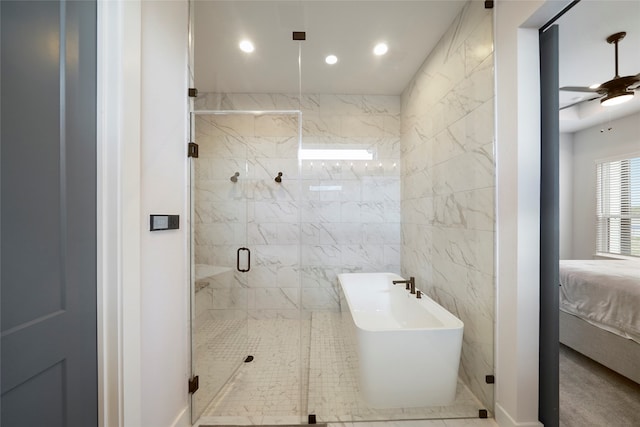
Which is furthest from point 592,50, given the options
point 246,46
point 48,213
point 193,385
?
point 193,385

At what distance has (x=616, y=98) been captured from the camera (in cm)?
131

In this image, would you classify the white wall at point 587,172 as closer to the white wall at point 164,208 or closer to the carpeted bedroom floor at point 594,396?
the carpeted bedroom floor at point 594,396

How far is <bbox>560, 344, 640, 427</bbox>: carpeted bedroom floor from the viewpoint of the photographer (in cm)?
134

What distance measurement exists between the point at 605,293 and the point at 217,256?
2.80 meters

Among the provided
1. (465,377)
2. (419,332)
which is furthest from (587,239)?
(465,377)

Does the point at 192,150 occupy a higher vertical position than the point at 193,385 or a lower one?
higher

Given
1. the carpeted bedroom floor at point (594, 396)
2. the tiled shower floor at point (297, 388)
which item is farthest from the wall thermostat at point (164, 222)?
the carpeted bedroom floor at point (594, 396)

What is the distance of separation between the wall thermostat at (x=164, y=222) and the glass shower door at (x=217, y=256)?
0.20 meters

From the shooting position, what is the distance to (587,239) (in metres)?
1.40

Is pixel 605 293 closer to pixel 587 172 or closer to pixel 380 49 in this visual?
pixel 587 172

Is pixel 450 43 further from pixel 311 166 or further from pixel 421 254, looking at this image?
pixel 421 254

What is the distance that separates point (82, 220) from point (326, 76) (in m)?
2.50

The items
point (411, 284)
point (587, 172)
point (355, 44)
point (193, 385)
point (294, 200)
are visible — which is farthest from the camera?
point (294, 200)

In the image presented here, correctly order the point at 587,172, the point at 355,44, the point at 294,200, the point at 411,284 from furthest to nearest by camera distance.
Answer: the point at 294,200 → the point at 411,284 → the point at 355,44 → the point at 587,172
